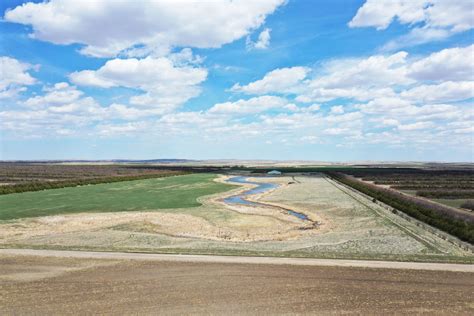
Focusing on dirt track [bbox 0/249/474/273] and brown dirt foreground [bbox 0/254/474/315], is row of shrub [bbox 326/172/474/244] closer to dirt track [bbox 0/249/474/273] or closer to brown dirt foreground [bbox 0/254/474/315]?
dirt track [bbox 0/249/474/273]

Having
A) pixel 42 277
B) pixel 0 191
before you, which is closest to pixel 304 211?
pixel 42 277

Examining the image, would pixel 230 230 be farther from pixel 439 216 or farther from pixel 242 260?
pixel 439 216

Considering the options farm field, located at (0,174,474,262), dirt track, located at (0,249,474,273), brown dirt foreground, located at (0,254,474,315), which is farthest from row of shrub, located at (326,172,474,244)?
brown dirt foreground, located at (0,254,474,315)

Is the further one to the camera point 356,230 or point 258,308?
point 356,230

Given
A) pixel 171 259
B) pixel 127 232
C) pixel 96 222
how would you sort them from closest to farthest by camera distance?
pixel 171 259 < pixel 127 232 < pixel 96 222

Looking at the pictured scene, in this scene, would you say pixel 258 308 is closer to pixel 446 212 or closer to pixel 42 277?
pixel 42 277

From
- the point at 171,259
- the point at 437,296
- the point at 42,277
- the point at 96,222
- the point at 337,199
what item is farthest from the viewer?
the point at 337,199
